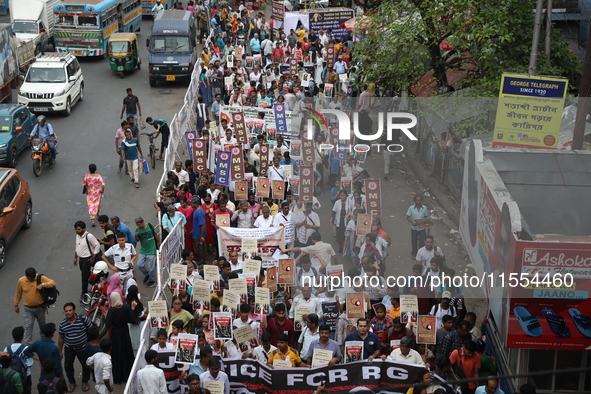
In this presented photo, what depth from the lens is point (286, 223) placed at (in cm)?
1365

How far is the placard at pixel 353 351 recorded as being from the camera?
969 centimetres

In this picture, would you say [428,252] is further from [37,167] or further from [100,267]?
[37,167]

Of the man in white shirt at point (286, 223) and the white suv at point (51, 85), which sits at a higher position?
the white suv at point (51, 85)

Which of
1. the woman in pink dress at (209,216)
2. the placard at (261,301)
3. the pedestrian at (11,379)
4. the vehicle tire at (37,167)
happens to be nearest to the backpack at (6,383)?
the pedestrian at (11,379)

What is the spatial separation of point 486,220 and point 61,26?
2363 centimetres

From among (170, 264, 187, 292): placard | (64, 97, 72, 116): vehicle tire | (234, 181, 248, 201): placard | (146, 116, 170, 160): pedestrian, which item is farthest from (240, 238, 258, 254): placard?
(64, 97, 72, 116): vehicle tire

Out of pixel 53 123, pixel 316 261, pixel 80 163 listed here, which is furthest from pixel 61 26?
pixel 316 261

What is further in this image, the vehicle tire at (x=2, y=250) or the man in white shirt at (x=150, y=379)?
the vehicle tire at (x=2, y=250)

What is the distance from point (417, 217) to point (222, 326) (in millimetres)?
5421

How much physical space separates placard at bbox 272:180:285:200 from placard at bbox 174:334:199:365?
18.1 ft

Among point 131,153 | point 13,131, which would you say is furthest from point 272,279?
point 13,131

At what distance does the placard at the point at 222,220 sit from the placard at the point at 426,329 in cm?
470

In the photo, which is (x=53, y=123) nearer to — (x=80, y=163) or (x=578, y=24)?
(x=80, y=163)

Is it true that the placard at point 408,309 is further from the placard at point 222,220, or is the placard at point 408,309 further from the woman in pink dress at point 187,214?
the woman in pink dress at point 187,214
